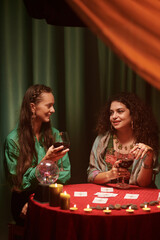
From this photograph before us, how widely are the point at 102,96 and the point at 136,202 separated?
153 centimetres

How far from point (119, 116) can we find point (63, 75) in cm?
76

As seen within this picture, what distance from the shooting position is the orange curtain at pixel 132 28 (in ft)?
3.04

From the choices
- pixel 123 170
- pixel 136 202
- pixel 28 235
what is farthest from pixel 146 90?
pixel 28 235

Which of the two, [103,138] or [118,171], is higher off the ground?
[103,138]

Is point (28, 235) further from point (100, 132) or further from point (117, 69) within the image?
point (117, 69)

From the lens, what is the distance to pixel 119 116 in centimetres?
290

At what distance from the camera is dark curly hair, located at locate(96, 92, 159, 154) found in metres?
2.93

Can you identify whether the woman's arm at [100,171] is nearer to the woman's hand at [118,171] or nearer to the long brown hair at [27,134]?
the woman's hand at [118,171]

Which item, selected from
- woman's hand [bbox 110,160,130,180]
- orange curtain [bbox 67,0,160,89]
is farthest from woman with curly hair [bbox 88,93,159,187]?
orange curtain [bbox 67,0,160,89]

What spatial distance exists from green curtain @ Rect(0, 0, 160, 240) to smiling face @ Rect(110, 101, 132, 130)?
0.46 m

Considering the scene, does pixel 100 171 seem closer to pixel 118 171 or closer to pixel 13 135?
pixel 118 171

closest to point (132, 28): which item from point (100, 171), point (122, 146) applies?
point (100, 171)

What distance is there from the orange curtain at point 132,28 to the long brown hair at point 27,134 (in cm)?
196

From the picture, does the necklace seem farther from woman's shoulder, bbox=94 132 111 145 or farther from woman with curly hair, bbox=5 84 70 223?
woman with curly hair, bbox=5 84 70 223
